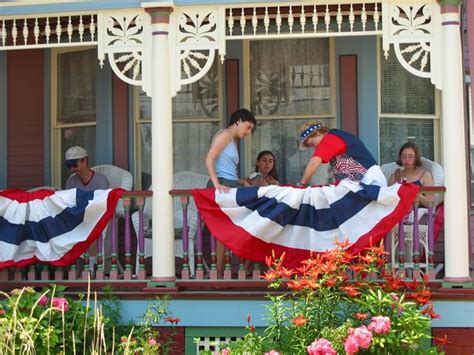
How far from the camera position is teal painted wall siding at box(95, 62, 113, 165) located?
1141 cm

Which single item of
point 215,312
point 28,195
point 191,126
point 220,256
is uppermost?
point 191,126

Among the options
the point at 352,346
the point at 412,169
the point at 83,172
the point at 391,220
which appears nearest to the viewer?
the point at 352,346

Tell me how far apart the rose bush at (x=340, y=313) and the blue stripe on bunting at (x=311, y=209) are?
723 mm

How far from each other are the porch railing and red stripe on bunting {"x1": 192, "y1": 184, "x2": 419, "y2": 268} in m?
0.16

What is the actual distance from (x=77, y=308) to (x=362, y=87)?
4.15m

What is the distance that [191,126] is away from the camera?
11406 millimetres

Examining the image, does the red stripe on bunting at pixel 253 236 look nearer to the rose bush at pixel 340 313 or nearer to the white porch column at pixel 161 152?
the white porch column at pixel 161 152

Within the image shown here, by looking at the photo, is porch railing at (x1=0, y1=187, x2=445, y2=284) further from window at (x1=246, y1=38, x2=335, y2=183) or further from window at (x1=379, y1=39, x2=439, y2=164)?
window at (x1=246, y1=38, x2=335, y2=183)

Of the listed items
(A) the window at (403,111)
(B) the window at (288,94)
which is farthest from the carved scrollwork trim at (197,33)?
(A) the window at (403,111)

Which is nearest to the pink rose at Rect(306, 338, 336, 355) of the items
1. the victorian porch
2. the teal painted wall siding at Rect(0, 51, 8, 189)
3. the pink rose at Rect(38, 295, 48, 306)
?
the victorian porch

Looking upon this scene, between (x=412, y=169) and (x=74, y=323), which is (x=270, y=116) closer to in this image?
(x=412, y=169)

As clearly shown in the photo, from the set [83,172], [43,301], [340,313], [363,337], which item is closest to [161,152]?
[83,172]

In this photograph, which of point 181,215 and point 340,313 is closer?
point 340,313

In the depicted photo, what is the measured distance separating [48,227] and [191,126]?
2499 millimetres
